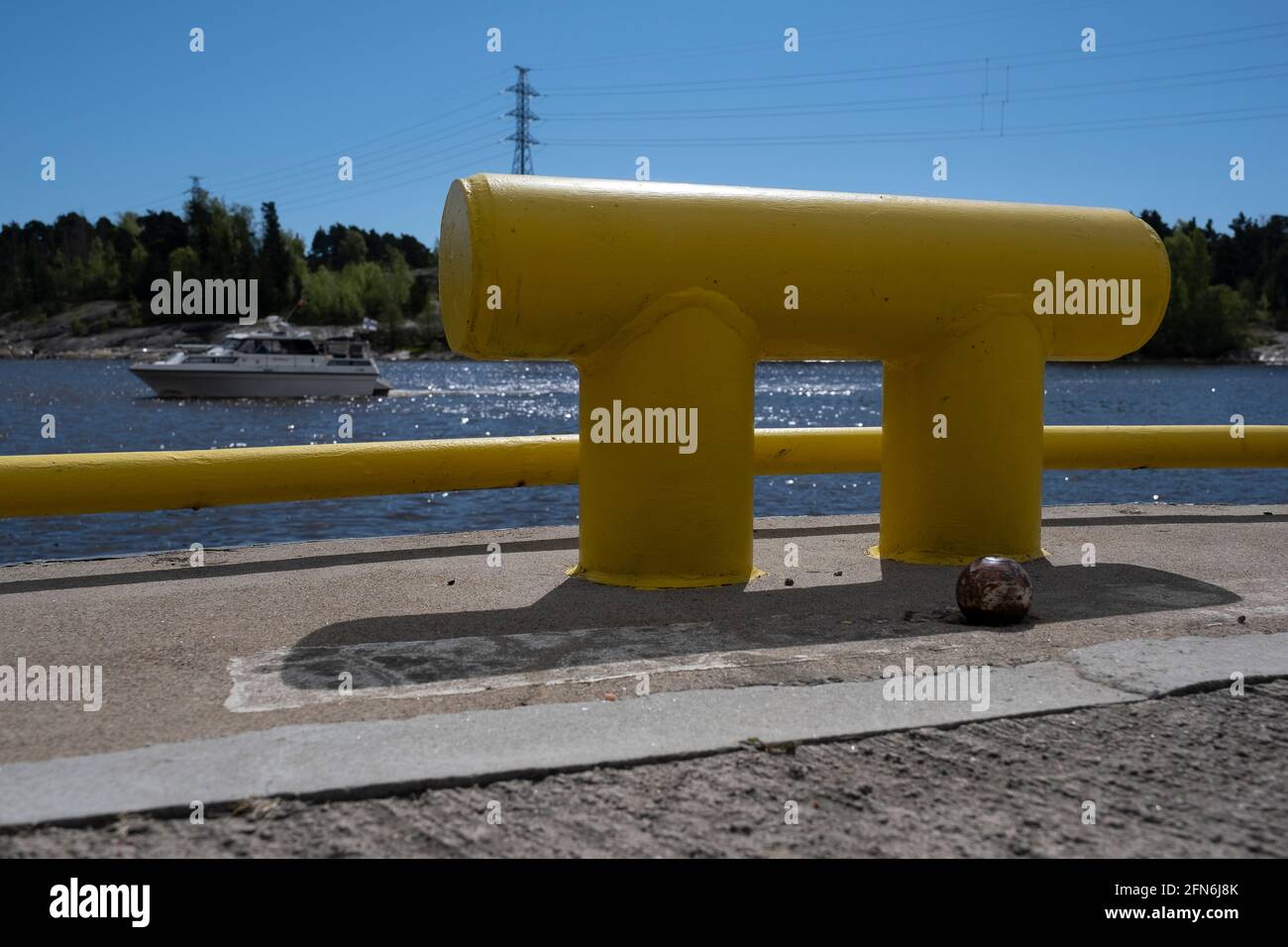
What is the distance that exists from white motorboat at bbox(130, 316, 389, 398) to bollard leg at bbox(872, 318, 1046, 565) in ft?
138

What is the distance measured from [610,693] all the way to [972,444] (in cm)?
317

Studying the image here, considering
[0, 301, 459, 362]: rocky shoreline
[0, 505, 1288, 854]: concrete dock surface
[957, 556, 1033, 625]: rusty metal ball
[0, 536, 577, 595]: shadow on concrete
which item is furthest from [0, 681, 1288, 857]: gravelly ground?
[0, 301, 459, 362]: rocky shoreline

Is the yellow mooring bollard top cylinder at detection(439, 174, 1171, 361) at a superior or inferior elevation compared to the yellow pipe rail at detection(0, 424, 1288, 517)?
superior

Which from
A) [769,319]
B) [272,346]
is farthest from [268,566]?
[272,346]

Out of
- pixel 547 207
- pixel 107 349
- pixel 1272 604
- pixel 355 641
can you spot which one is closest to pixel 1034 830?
pixel 355 641

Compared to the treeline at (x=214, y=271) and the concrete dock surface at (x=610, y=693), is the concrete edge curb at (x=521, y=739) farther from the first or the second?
the treeline at (x=214, y=271)

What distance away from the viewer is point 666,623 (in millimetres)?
4992

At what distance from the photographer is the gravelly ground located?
279 centimetres

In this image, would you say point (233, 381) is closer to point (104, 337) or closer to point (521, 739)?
point (521, 739)

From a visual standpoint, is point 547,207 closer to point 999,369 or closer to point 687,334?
point 687,334

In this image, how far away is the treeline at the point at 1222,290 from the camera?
89.1 metres

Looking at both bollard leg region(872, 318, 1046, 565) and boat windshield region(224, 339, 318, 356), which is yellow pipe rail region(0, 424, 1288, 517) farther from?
boat windshield region(224, 339, 318, 356)

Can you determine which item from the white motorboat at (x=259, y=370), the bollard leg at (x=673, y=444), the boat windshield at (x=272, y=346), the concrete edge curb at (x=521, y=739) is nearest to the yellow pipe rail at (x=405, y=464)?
the bollard leg at (x=673, y=444)
